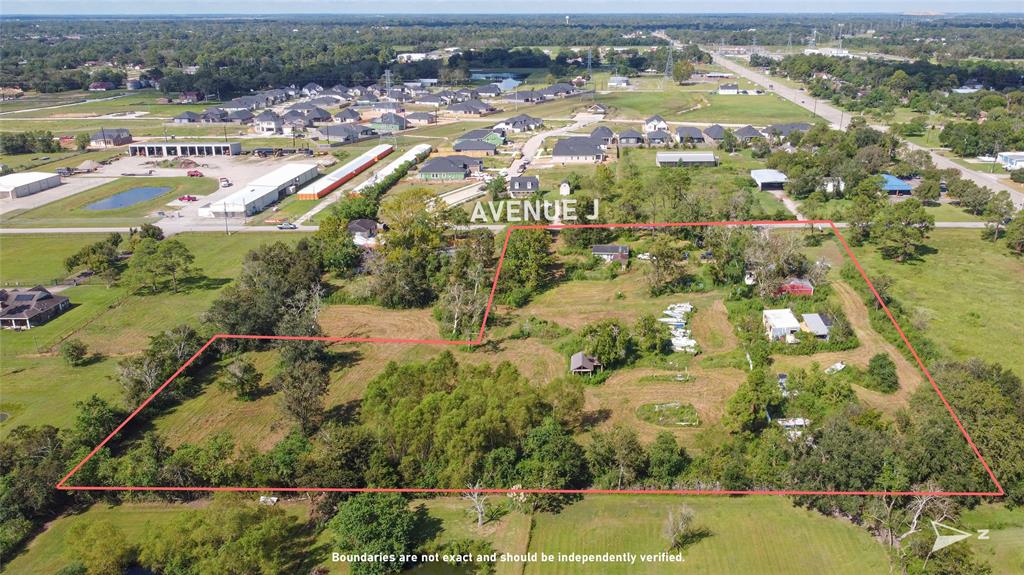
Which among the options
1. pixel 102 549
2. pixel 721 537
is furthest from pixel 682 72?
pixel 102 549

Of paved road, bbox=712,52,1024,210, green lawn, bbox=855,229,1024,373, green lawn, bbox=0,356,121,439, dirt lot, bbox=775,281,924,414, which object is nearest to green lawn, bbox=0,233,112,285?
green lawn, bbox=0,356,121,439

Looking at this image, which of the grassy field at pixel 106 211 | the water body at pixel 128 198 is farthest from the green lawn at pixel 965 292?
the water body at pixel 128 198

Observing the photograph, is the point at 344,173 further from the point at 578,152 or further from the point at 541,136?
the point at 541,136

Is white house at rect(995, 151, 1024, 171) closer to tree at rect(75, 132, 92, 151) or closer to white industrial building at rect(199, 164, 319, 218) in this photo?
white industrial building at rect(199, 164, 319, 218)

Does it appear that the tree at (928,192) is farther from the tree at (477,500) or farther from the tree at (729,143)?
the tree at (477,500)

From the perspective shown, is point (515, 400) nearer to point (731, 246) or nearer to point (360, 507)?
point (360, 507)
